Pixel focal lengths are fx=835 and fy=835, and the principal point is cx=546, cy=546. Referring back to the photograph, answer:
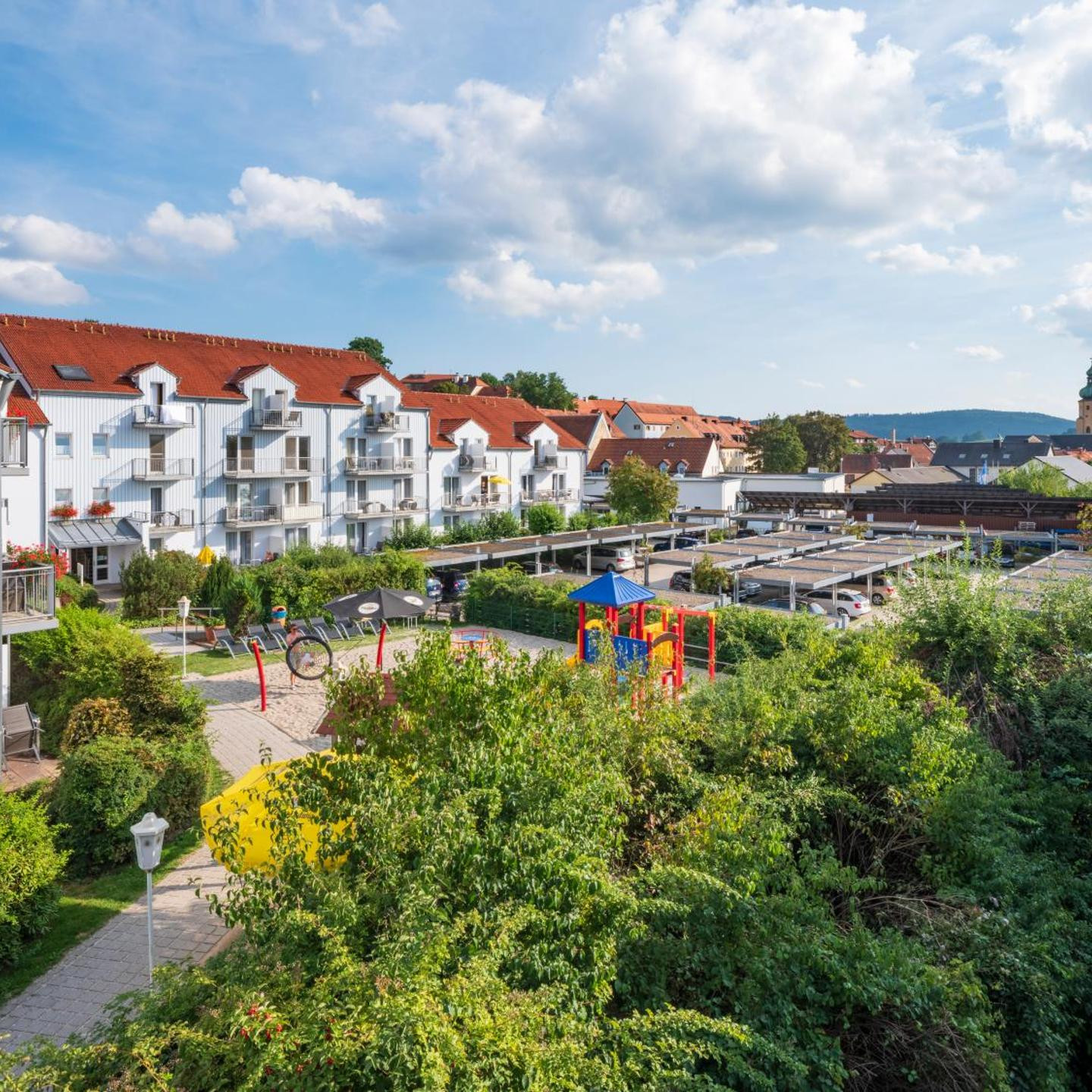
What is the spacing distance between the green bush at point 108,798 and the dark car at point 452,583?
19620 mm

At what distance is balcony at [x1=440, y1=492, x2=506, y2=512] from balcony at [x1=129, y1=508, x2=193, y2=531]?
13373 millimetres

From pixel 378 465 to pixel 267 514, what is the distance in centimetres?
650

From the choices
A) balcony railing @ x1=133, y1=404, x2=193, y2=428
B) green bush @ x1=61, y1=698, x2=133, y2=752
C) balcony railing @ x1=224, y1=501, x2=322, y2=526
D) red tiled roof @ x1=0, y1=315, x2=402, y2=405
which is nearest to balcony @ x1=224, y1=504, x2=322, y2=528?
balcony railing @ x1=224, y1=501, x2=322, y2=526

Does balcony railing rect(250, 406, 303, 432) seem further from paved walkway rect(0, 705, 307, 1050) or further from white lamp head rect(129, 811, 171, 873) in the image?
white lamp head rect(129, 811, 171, 873)

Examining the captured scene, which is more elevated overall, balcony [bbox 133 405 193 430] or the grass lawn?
balcony [bbox 133 405 193 430]

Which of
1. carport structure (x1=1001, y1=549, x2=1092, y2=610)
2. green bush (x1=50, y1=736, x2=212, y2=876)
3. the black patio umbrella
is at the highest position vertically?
carport structure (x1=1001, y1=549, x2=1092, y2=610)

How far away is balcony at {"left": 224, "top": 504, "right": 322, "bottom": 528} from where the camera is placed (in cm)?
3494

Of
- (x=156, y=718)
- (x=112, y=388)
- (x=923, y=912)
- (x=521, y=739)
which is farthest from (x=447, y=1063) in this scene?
(x=112, y=388)

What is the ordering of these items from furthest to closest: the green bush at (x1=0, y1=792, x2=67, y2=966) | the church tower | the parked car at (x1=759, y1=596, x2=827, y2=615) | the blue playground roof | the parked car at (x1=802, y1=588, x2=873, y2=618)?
the church tower, the parked car at (x1=802, y1=588, x2=873, y2=618), the parked car at (x1=759, y1=596, x2=827, y2=615), the blue playground roof, the green bush at (x1=0, y1=792, x2=67, y2=966)

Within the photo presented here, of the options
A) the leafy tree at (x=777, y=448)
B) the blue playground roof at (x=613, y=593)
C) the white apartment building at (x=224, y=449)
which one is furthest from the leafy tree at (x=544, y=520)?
the leafy tree at (x=777, y=448)

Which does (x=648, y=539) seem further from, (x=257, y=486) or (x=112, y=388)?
(x=112, y=388)

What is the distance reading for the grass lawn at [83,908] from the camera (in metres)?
8.85

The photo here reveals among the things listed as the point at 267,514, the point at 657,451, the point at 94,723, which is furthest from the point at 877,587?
the point at 657,451

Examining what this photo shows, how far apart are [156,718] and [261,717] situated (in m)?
4.47
